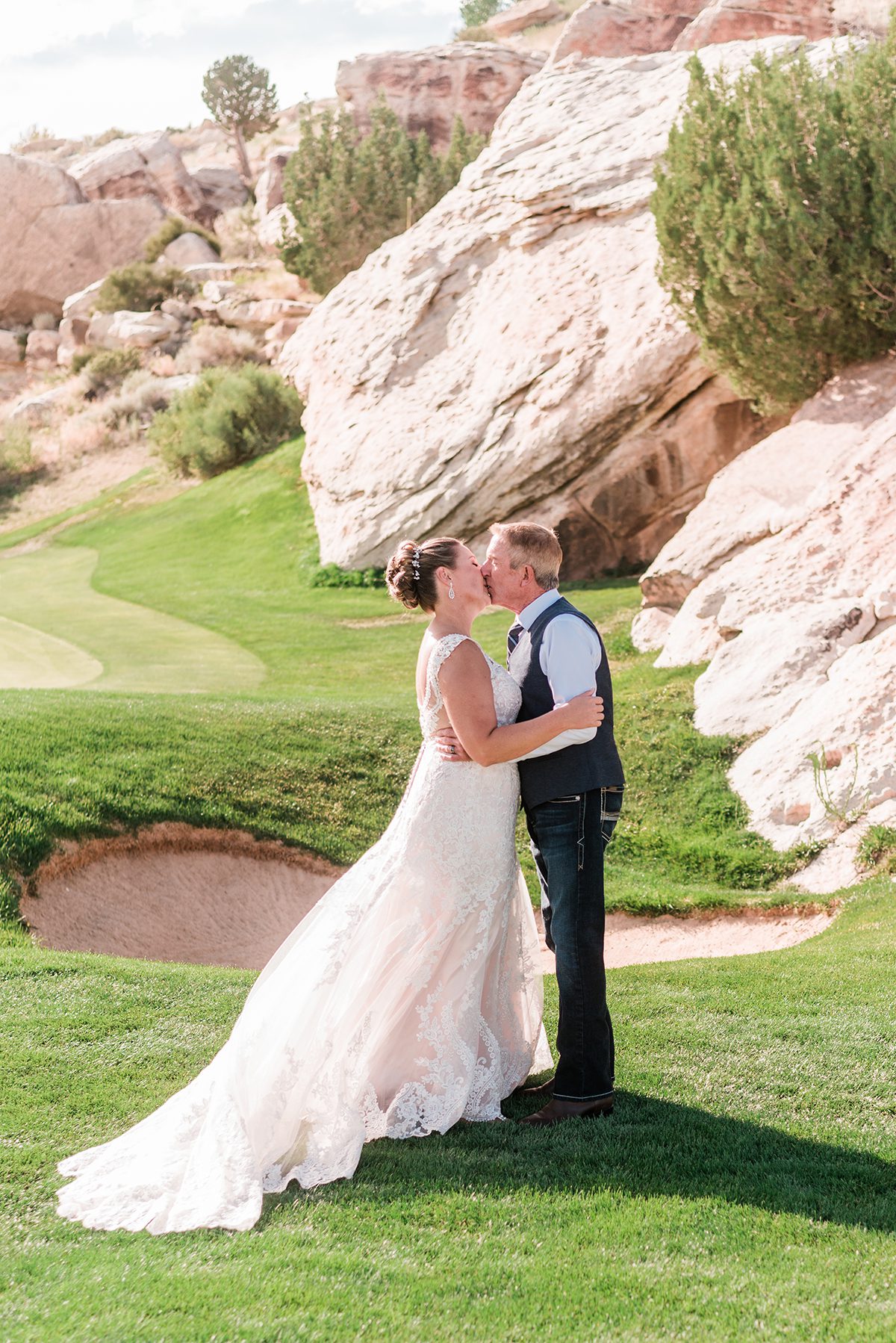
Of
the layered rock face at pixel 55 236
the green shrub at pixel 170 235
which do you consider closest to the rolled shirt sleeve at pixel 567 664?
the green shrub at pixel 170 235

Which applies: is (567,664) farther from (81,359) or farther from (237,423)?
(81,359)

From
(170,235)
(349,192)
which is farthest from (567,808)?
(170,235)

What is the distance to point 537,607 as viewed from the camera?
194 inches

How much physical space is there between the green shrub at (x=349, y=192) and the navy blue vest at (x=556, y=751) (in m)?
35.6

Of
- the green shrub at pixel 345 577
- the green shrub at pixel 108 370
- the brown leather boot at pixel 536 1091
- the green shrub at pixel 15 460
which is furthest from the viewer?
the green shrub at pixel 108 370

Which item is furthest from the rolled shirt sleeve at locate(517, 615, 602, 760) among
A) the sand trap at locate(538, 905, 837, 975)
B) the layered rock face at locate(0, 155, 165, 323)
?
the layered rock face at locate(0, 155, 165, 323)

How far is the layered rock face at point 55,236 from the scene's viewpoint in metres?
49.9

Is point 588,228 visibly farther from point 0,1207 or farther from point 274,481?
point 0,1207

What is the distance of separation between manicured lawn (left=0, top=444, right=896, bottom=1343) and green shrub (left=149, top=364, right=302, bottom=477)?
2074 centimetres

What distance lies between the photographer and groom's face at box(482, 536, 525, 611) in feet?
16.2

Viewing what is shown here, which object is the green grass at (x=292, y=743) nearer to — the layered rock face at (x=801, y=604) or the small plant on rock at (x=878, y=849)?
the layered rock face at (x=801, y=604)

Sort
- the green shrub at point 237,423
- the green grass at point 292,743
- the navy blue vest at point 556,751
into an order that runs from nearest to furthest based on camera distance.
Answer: the navy blue vest at point 556,751 < the green grass at point 292,743 < the green shrub at point 237,423

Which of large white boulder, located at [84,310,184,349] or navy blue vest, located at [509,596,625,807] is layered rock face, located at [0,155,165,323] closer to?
large white boulder, located at [84,310,184,349]

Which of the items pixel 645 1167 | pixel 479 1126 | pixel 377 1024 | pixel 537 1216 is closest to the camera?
pixel 537 1216
